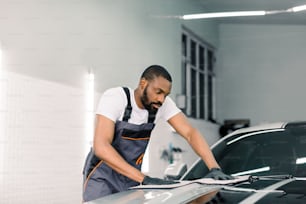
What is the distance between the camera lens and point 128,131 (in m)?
1.71

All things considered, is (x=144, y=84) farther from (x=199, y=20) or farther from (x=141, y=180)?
(x=199, y=20)

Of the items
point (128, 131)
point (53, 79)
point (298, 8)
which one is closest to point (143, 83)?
point (128, 131)

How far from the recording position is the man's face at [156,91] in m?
1.60

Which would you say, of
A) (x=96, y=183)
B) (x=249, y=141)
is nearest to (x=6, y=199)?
(x=96, y=183)

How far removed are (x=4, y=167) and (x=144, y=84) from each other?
4.08 ft

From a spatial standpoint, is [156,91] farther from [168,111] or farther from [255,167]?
[255,167]

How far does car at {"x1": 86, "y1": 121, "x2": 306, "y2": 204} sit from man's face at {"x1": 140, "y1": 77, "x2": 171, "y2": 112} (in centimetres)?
28

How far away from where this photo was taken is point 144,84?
5.39ft

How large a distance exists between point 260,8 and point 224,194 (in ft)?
15.8

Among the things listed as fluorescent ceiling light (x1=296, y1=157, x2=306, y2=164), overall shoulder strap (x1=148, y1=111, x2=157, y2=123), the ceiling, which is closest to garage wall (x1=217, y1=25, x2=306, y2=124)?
the ceiling

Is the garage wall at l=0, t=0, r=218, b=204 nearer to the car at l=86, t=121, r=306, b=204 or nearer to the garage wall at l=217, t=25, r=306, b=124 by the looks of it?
the car at l=86, t=121, r=306, b=204

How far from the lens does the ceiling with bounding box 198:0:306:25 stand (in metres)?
5.46

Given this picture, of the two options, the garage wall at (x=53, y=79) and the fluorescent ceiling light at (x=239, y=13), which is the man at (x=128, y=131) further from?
the fluorescent ceiling light at (x=239, y=13)

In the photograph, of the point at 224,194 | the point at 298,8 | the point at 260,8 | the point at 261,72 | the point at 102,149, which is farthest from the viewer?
the point at 261,72
